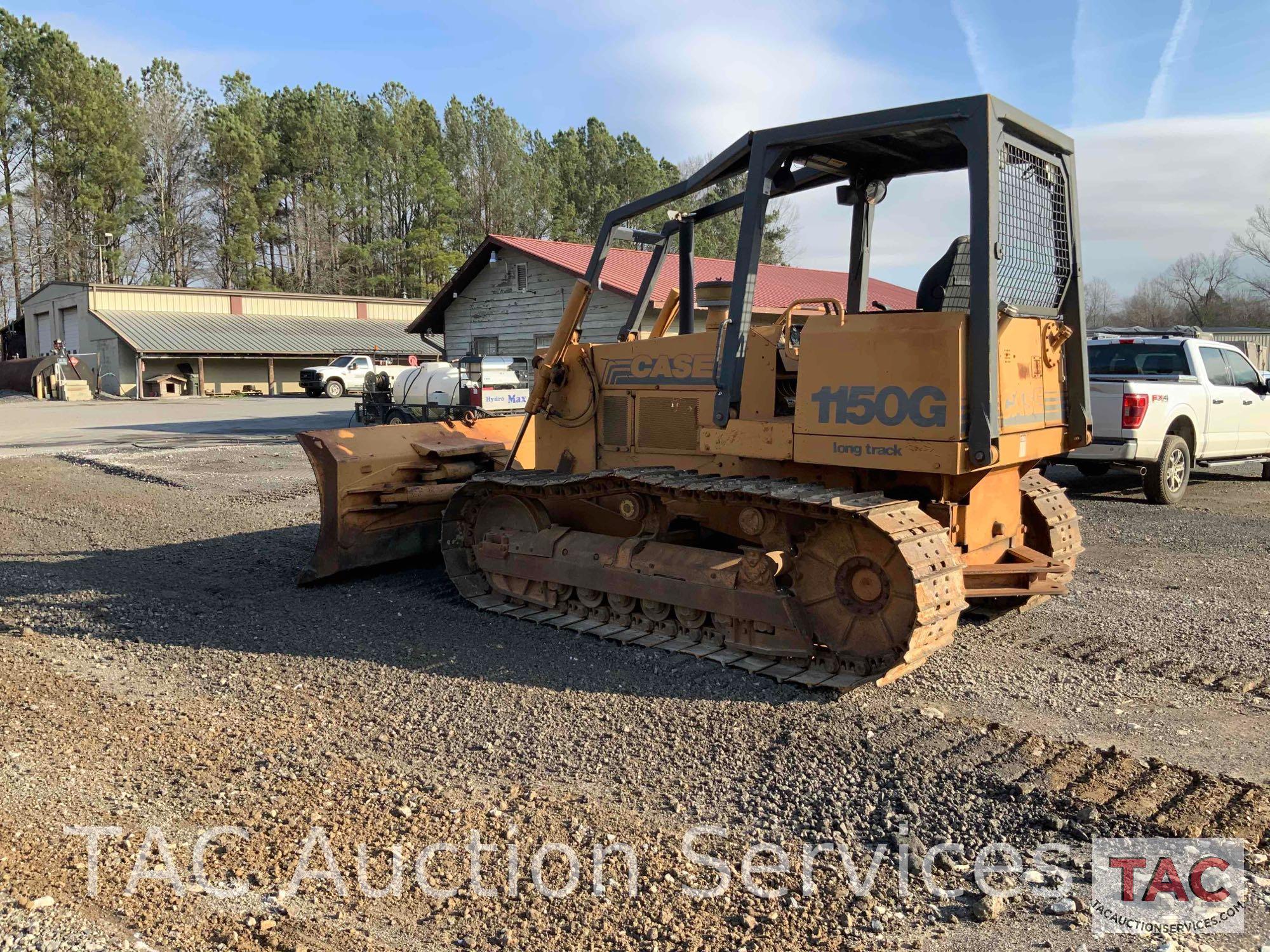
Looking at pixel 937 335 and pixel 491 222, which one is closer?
pixel 937 335

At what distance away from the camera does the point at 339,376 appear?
42.1 metres

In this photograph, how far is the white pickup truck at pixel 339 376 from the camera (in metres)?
41.7

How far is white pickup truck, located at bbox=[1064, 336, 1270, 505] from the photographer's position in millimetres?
11117

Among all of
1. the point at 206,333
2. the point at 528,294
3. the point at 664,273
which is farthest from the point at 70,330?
the point at 664,273

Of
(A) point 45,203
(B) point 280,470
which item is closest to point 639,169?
(A) point 45,203

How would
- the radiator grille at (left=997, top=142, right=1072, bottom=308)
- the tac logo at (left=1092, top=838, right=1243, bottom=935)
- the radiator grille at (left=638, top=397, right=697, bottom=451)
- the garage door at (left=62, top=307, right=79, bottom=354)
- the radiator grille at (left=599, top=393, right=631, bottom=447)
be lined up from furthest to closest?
the garage door at (left=62, top=307, right=79, bottom=354) < the radiator grille at (left=599, top=393, right=631, bottom=447) < the radiator grille at (left=638, top=397, right=697, bottom=451) < the radiator grille at (left=997, top=142, right=1072, bottom=308) < the tac logo at (left=1092, top=838, right=1243, bottom=935)

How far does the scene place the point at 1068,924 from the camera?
3.15 m

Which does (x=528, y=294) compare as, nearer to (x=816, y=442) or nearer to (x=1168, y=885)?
(x=816, y=442)

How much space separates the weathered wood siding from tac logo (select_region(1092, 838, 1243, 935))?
19988 millimetres

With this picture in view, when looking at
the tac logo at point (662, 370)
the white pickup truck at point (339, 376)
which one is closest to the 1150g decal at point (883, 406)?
the tac logo at point (662, 370)

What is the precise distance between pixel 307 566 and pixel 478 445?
1736 mm

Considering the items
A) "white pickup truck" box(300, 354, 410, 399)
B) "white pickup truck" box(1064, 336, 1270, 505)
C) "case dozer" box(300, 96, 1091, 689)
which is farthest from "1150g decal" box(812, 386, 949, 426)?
"white pickup truck" box(300, 354, 410, 399)

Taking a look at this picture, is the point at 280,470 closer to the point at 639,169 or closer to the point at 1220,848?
the point at 1220,848

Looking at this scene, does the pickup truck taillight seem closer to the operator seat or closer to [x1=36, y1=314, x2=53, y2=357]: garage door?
the operator seat
